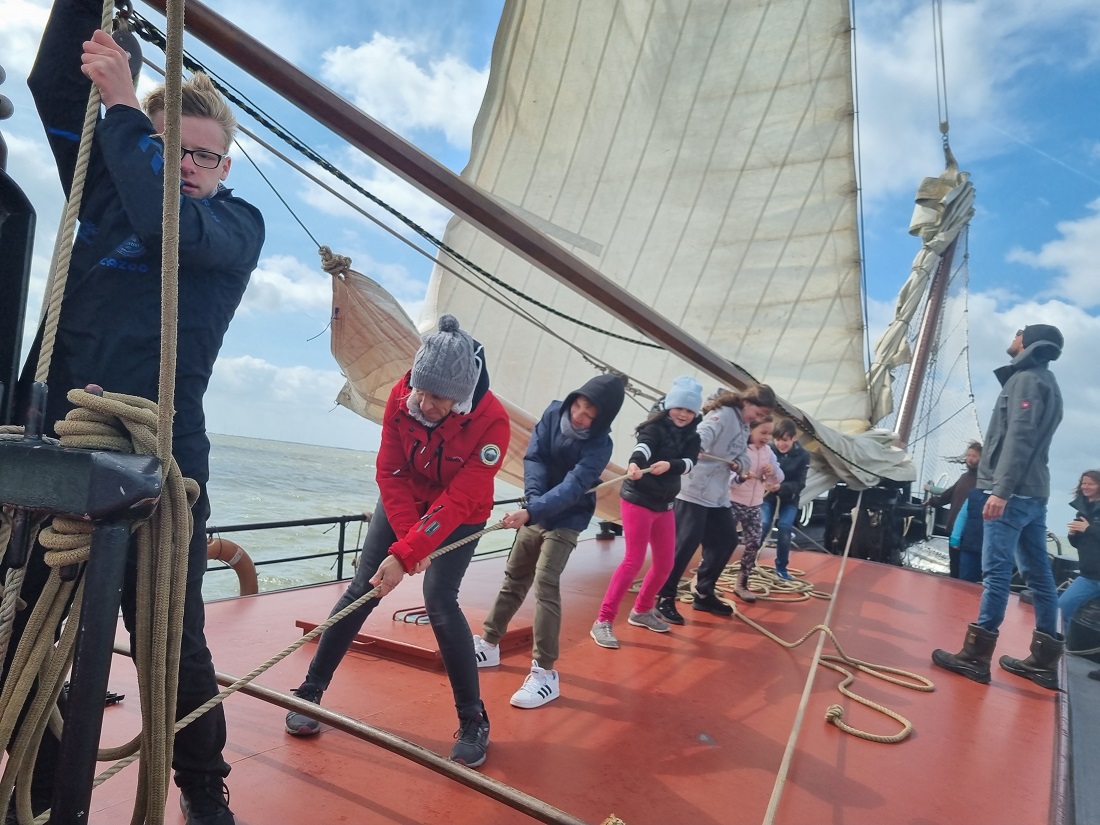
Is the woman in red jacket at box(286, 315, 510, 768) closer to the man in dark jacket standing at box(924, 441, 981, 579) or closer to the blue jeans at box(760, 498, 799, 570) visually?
the blue jeans at box(760, 498, 799, 570)

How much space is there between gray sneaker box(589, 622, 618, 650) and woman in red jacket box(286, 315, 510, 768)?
1318 millimetres

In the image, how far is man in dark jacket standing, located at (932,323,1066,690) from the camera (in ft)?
10.6

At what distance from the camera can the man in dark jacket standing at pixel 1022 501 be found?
10.6ft

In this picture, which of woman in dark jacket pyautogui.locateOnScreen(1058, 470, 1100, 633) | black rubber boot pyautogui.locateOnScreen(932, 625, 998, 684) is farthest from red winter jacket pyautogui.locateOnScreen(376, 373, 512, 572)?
woman in dark jacket pyautogui.locateOnScreen(1058, 470, 1100, 633)

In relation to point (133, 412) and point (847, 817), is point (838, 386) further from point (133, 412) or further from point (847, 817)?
point (133, 412)

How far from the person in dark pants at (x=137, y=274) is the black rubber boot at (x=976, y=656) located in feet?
11.2

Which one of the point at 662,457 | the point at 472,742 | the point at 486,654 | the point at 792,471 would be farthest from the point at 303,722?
the point at 792,471

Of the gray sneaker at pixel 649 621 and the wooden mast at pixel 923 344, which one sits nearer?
Answer: the gray sneaker at pixel 649 621

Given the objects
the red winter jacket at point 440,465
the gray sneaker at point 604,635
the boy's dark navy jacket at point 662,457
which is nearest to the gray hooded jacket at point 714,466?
the boy's dark navy jacket at point 662,457

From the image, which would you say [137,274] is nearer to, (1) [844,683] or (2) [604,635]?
(2) [604,635]

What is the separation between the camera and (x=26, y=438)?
907mm

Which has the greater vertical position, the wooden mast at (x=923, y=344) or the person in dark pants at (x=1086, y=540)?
the wooden mast at (x=923, y=344)

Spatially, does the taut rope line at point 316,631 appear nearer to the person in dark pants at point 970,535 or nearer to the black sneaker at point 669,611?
the black sneaker at point 669,611

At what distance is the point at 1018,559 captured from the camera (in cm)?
336
